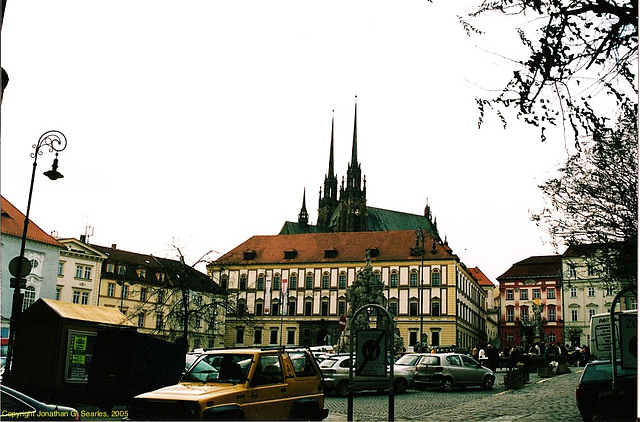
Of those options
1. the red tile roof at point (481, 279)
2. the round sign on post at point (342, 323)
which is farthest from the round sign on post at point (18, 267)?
the red tile roof at point (481, 279)

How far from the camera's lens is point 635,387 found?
5.43 m

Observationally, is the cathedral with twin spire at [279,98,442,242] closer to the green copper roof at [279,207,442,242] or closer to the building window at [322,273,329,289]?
the green copper roof at [279,207,442,242]

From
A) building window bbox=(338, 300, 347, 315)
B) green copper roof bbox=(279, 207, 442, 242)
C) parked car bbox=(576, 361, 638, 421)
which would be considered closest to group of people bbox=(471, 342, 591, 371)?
parked car bbox=(576, 361, 638, 421)

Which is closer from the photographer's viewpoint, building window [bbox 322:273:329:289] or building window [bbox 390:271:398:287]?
building window [bbox 390:271:398:287]

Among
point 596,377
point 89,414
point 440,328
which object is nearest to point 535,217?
point 596,377

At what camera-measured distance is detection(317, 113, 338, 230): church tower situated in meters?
77.9

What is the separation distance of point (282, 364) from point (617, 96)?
3965 millimetres

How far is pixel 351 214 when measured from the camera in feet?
234

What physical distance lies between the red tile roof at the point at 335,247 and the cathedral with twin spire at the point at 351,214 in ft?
40.3

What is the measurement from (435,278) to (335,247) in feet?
29.3

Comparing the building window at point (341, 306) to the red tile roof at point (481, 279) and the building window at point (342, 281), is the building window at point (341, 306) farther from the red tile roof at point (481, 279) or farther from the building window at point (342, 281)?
the red tile roof at point (481, 279)

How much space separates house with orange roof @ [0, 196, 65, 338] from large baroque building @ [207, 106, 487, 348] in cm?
4097

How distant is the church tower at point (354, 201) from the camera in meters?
71.1

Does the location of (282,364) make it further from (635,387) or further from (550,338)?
(550,338)
